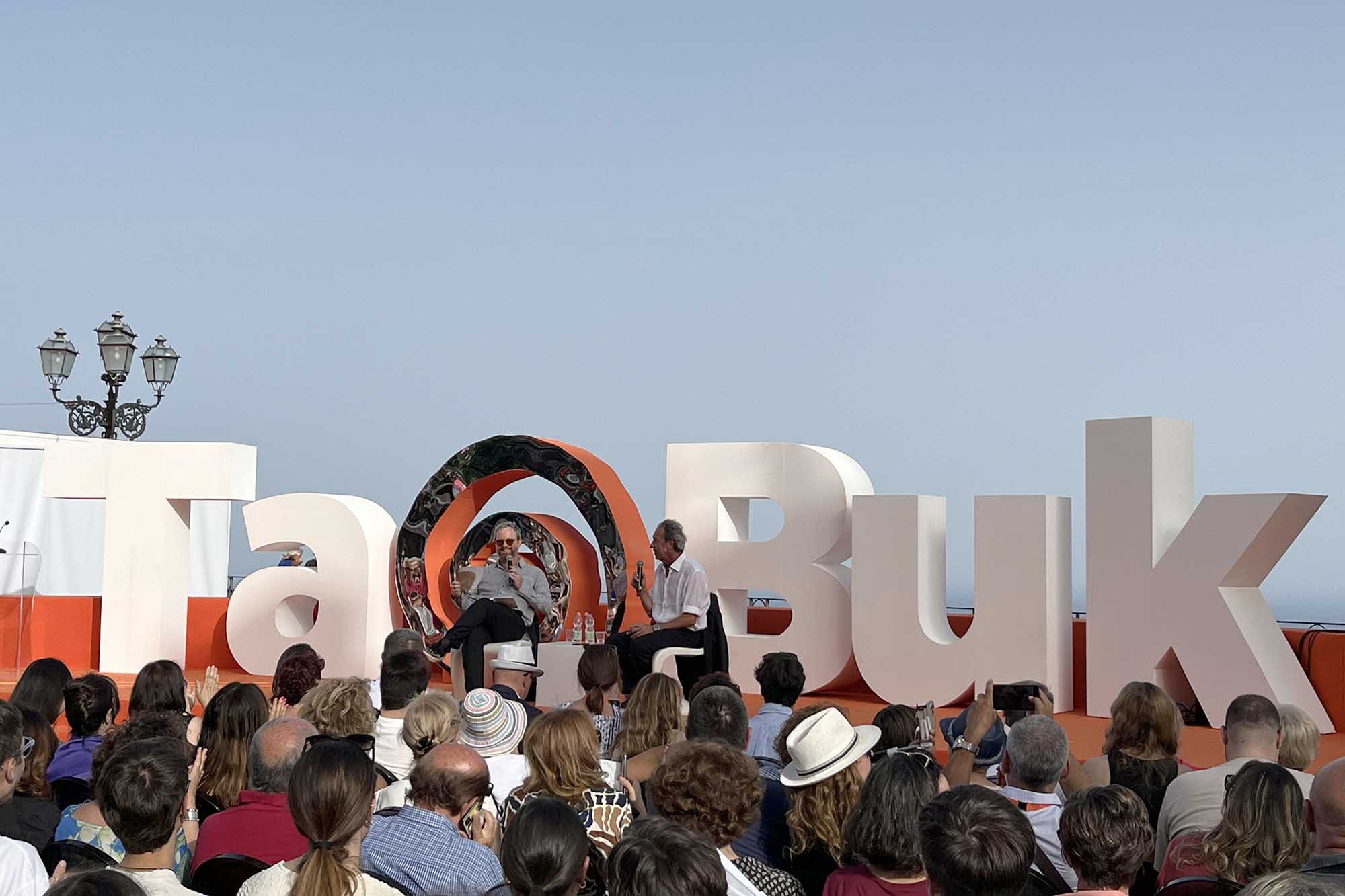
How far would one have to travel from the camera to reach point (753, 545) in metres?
9.58

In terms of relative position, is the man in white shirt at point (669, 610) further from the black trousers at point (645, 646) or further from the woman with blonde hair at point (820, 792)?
the woman with blonde hair at point (820, 792)

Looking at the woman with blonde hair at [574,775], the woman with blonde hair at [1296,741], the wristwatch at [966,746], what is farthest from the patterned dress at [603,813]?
the woman with blonde hair at [1296,741]

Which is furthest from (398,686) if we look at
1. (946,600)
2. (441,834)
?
(946,600)

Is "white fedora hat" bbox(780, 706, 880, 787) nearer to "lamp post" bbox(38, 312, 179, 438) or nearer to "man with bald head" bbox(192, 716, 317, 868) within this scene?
"man with bald head" bbox(192, 716, 317, 868)

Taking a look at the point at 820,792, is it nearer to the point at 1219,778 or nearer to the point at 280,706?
the point at 1219,778

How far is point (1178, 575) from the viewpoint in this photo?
7.95 metres

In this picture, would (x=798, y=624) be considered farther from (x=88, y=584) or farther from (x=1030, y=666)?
(x=88, y=584)

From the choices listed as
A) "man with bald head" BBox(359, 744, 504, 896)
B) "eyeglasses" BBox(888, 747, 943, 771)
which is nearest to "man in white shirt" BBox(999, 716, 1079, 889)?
"eyeglasses" BBox(888, 747, 943, 771)

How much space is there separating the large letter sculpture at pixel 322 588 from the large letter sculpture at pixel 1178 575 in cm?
542

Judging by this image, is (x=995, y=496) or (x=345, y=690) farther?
(x=995, y=496)

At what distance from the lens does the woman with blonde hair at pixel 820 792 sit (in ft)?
12.0

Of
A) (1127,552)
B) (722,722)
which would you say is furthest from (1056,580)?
(722,722)

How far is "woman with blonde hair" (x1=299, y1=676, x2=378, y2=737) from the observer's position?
4.59 metres

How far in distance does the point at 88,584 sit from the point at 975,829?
19951 millimetres
